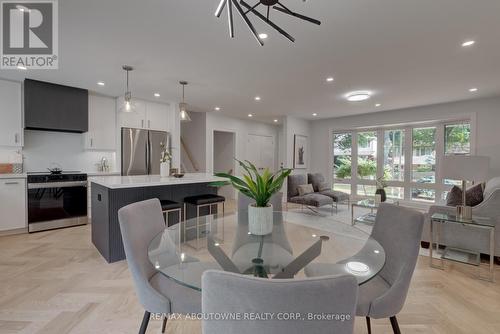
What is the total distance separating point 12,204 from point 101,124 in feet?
6.04

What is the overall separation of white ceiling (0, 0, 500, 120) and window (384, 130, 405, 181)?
5.36ft

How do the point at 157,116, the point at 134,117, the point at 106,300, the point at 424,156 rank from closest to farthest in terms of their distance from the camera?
the point at 106,300 < the point at 134,117 < the point at 157,116 < the point at 424,156

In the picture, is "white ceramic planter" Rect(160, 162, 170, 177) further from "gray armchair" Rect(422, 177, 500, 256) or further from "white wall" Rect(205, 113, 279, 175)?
"gray armchair" Rect(422, 177, 500, 256)

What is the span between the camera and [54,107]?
13.0 feet

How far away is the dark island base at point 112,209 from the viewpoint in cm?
271

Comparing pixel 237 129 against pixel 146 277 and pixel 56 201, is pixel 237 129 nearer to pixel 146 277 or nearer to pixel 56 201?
pixel 56 201

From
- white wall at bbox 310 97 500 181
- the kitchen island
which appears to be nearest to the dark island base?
the kitchen island

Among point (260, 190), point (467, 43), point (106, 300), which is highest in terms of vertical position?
point (467, 43)

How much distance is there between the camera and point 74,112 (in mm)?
4152

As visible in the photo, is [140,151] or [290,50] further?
[140,151]

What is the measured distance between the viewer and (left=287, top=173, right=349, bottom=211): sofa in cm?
489

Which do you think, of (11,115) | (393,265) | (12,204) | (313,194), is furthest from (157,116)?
(393,265)

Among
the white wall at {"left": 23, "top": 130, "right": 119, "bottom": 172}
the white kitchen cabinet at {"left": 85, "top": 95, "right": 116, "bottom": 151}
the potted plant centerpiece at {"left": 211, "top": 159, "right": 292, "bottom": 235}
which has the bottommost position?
the potted plant centerpiece at {"left": 211, "top": 159, "right": 292, "bottom": 235}

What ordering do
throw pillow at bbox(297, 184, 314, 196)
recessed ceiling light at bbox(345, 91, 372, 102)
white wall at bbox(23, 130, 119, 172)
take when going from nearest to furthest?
white wall at bbox(23, 130, 119, 172), recessed ceiling light at bbox(345, 91, 372, 102), throw pillow at bbox(297, 184, 314, 196)
